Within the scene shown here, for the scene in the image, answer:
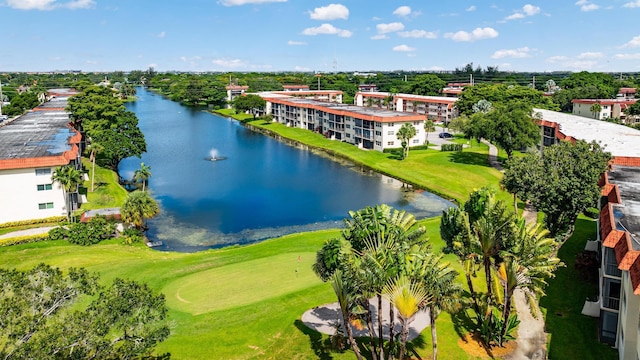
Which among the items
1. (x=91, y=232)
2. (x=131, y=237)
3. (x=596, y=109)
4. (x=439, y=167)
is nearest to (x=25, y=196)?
(x=91, y=232)

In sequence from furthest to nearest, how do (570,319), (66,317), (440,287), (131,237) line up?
(131,237), (570,319), (440,287), (66,317)

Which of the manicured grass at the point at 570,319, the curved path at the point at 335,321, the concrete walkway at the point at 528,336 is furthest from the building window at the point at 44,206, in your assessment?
the manicured grass at the point at 570,319

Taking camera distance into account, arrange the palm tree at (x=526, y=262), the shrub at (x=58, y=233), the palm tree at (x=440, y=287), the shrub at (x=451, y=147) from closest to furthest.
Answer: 1. the palm tree at (x=440, y=287)
2. the palm tree at (x=526, y=262)
3. the shrub at (x=58, y=233)
4. the shrub at (x=451, y=147)

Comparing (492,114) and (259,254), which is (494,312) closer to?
(259,254)

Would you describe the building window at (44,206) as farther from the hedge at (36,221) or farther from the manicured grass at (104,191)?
the manicured grass at (104,191)

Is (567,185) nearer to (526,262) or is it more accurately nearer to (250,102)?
(526,262)

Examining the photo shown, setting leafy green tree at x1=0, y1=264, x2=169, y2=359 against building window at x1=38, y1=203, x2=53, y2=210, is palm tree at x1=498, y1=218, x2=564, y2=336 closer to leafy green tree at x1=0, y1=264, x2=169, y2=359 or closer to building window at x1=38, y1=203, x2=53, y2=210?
leafy green tree at x1=0, y1=264, x2=169, y2=359
